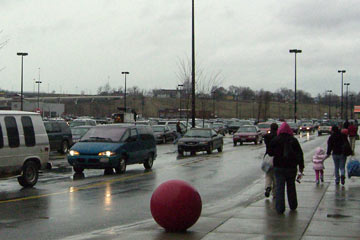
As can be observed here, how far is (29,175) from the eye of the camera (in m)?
15.6

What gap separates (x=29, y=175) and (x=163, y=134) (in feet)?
97.7

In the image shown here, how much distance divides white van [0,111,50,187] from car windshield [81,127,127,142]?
152 inches

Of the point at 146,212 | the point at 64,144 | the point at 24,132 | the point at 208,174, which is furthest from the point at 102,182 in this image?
the point at 64,144

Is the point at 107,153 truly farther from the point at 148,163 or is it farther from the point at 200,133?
the point at 200,133

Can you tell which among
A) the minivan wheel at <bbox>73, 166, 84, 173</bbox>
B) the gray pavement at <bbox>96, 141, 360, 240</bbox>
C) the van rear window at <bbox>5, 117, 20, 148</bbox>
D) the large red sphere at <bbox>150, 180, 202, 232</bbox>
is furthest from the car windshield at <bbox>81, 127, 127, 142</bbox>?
the large red sphere at <bbox>150, 180, 202, 232</bbox>

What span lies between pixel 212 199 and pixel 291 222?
13.0 ft

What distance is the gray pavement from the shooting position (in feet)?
28.5

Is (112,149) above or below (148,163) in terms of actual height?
above

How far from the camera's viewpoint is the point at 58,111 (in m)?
118

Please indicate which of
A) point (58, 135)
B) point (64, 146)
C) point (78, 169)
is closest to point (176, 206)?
point (78, 169)

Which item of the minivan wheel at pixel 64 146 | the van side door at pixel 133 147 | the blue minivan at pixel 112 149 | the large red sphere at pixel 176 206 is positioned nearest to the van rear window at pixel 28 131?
the blue minivan at pixel 112 149

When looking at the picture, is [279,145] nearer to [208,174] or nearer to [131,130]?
[208,174]

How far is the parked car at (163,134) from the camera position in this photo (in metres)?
44.8

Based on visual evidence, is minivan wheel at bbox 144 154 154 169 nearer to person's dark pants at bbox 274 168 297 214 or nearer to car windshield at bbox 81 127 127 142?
car windshield at bbox 81 127 127 142
